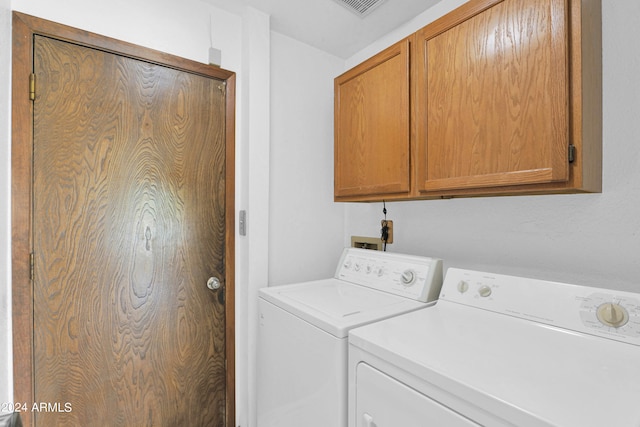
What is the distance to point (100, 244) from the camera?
1.35 meters

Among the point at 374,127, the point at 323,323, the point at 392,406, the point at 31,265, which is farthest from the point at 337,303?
the point at 31,265

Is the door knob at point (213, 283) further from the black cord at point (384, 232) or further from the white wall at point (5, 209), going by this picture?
the black cord at point (384, 232)

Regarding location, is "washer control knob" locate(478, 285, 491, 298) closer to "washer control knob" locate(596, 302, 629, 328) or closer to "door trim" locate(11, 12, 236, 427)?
"washer control knob" locate(596, 302, 629, 328)

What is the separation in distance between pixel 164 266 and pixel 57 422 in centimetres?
74

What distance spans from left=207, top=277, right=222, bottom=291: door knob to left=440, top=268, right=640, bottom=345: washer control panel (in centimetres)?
115

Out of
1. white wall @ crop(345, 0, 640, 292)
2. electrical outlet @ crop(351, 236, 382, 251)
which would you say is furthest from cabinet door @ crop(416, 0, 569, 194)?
electrical outlet @ crop(351, 236, 382, 251)

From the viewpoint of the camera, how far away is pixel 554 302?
3.36ft

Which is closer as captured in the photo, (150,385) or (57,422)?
(57,422)

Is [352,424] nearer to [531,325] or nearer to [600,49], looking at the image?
[531,325]

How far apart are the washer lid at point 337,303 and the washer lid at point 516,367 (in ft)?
0.27

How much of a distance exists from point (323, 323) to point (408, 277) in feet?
1.77

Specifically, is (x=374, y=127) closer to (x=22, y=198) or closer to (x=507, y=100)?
(x=507, y=100)

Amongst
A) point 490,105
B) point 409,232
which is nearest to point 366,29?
point 490,105

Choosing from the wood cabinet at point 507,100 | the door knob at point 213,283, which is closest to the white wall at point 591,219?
the wood cabinet at point 507,100
